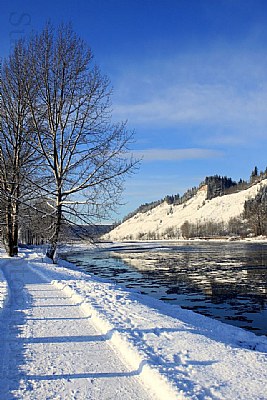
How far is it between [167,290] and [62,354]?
42.0ft

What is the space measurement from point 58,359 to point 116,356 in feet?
2.85

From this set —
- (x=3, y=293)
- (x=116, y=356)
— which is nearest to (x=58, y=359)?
(x=116, y=356)

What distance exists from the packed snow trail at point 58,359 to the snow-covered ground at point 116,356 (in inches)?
0.5

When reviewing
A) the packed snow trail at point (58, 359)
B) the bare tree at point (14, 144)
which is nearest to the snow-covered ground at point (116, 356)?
the packed snow trail at point (58, 359)

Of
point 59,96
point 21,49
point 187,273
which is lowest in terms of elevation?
point 187,273

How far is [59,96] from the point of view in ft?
63.7

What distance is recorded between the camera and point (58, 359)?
18.4 feet

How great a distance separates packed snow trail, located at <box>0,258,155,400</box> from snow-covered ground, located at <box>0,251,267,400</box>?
0.04 feet

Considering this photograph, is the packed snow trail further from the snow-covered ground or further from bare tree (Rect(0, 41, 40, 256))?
bare tree (Rect(0, 41, 40, 256))

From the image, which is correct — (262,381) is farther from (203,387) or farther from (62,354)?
(62,354)

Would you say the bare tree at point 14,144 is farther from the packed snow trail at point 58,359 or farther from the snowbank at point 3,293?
the packed snow trail at point 58,359

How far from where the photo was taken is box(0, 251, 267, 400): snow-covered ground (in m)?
4.57

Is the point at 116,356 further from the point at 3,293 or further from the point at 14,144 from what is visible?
the point at 14,144

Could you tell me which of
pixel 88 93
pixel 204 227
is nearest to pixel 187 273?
pixel 88 93
